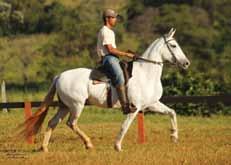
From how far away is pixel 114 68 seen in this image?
1423 centimetres

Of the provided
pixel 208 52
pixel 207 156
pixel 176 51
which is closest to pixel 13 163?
pixel 207 156

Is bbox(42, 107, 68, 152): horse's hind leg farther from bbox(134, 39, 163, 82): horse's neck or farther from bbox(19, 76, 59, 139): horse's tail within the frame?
bbox(134, 39, 163, 82): horse's neck

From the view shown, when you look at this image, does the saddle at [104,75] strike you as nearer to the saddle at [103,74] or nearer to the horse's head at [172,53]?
the saddle at [103,74]

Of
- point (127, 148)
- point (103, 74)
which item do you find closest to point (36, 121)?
point (103, 74)

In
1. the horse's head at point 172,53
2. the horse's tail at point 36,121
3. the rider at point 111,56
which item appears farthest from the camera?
the horse's head at point 172,53

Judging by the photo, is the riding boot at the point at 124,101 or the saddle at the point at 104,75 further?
the saddle at the point at 104,75

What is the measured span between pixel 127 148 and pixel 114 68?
5.71 feet

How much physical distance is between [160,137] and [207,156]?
19.2 ft

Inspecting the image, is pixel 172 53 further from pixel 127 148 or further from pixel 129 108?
pixel 127 148

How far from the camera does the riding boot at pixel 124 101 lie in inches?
563

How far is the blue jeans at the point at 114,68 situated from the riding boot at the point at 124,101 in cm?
10

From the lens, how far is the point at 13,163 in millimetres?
12562

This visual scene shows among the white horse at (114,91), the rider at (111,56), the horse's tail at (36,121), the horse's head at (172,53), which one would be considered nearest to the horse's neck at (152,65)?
the white horse at (114,91)

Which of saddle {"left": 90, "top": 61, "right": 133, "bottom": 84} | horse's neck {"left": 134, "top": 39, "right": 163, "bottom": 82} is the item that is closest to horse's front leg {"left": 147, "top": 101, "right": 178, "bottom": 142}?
horse's neck {"left": 134, "top": 39, "right": 163, "bottom": 82}
